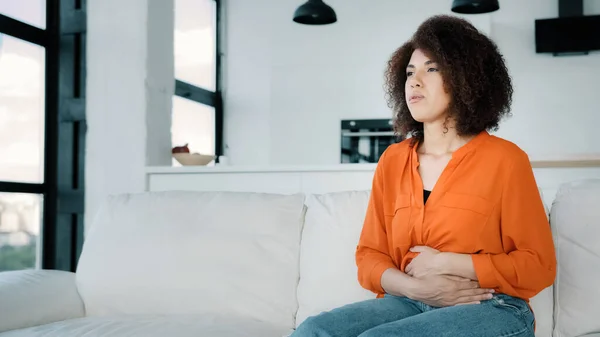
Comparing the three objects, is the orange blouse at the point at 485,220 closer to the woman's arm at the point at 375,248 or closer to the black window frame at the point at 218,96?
the woman's arm at the point at 375,248

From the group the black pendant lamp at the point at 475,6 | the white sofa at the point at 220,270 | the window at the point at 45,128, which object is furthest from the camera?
the black pendant lamp at the point at 475,6

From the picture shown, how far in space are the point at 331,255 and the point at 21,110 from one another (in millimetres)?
2236

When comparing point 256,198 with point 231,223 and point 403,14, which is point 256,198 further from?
point 403,14


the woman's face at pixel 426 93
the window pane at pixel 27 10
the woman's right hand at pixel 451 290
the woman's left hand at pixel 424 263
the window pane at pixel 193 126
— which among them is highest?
the window pane at pixel 27 10

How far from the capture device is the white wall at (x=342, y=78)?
540 cm

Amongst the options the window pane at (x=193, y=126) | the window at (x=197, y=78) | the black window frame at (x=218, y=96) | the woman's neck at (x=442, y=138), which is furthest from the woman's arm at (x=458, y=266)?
the black window frame at (x=218, y=96)

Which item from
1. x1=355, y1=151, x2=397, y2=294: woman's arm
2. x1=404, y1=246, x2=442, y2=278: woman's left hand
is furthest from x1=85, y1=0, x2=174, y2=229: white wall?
x1=404, y1=246, x2=442, y2=278: woman's left hand

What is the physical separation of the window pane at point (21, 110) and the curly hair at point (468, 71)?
8.12 feet

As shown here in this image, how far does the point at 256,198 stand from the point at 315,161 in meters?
3.25

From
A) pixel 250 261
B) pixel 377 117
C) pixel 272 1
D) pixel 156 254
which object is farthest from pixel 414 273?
pixel 272 1

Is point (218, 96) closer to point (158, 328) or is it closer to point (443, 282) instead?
point (158, 328)

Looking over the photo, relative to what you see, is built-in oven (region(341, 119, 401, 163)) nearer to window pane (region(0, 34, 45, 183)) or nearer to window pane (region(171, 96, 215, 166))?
window pane (region(171, 96, 215, 166))

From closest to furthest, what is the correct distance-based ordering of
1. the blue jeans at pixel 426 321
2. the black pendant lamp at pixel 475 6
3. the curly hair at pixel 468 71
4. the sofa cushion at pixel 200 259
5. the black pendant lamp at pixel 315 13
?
the blue jeans at pixel 426 321, the curly hair at pixel 468 71, the sofa cushion at pixel 200 259, the black pendant lamp at pixel 475 6, the black pendant lamp at pixel 315 13

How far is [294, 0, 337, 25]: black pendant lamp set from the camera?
421cm
